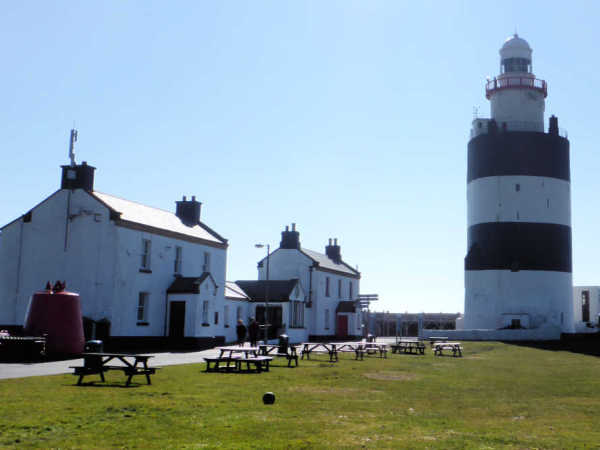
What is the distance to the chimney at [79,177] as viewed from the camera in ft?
110

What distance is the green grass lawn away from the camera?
9.83 m

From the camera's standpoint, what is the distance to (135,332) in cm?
3375

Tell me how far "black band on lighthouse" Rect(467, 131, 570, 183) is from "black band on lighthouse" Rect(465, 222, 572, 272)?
4319mm

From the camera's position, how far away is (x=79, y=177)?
110 ft

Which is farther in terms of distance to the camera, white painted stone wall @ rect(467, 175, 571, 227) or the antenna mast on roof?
white painted stone wall @ rect(467, 175, 571, 227)

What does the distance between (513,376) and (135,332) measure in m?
19.8

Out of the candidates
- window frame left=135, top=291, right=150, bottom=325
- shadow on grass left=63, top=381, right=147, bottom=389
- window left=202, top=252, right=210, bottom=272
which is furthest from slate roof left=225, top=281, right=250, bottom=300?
shadow on grass left=63, top=381, right=147, bottom=389

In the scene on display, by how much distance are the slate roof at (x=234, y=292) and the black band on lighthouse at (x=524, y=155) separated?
22031mm

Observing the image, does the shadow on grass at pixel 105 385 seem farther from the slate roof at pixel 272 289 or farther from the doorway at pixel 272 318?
the doorway at pixel 272 318

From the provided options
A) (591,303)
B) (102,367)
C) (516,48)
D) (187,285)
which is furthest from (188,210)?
(591,303)

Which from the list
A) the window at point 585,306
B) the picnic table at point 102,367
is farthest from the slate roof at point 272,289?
the window at point 585,306

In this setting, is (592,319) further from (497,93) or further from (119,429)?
(119,429)

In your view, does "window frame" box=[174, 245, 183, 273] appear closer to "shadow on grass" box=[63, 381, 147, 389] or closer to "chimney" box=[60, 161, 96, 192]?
"chimney" box=[60, 161, 96, 192]

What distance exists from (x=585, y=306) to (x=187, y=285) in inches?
1858
